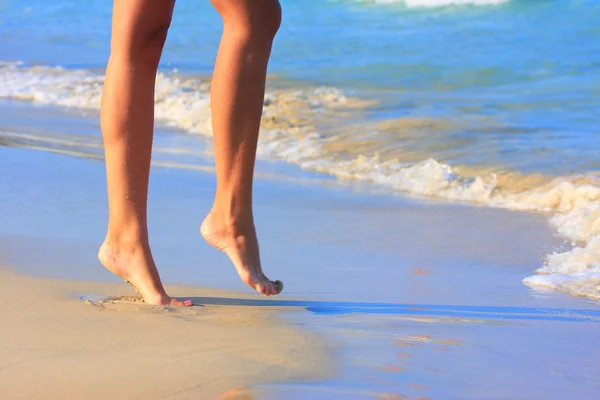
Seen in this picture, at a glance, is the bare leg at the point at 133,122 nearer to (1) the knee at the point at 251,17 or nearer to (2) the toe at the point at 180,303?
(2) the toe at the point at 180,303

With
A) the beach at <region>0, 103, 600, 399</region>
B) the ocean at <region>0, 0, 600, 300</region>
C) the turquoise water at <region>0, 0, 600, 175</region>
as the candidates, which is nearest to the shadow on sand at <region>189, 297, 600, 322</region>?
the beach at <region>0, 103, 600, 399</region>

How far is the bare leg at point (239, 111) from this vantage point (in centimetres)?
239

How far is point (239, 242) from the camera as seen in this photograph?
250 centimetres

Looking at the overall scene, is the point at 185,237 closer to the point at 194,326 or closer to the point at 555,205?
the point at 194,326

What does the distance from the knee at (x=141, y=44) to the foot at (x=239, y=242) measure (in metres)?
0.41

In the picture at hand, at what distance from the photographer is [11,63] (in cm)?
1167

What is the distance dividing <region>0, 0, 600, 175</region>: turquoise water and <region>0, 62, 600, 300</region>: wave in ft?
0.96

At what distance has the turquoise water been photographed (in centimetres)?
641

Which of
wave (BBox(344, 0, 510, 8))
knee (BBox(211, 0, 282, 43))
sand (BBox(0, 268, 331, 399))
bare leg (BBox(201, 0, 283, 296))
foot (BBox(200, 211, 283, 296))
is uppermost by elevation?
wave (BBox(344, 0, 510, 8))

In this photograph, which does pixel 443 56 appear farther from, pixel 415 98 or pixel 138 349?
pixel 138 349

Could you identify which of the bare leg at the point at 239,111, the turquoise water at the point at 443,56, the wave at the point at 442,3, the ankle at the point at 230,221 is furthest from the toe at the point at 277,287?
the wave at the point at 442,3

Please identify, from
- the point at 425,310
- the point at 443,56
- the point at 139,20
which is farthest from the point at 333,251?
the point at 443,56

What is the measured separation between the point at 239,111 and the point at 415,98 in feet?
21.0

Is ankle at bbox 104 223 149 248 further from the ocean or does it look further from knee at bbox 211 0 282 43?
the ocean
